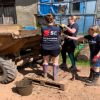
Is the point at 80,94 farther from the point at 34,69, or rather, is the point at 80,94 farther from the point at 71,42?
the point at 34,69

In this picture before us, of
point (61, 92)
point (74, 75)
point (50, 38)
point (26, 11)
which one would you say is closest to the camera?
point (61, 92)

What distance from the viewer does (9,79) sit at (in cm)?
659

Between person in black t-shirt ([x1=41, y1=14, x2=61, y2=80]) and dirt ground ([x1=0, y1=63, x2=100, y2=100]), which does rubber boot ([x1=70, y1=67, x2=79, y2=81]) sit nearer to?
dirt ground ([x1=0, y1=63, x2=100, y2=100])

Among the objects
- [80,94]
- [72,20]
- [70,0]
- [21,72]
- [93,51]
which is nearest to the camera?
[80,94]

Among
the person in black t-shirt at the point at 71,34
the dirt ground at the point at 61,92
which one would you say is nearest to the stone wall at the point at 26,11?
the person in black t-shirt at the point at 71,34

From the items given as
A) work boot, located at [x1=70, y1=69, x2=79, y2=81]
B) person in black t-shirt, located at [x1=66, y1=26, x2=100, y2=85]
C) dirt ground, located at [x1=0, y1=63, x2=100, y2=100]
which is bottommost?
dirt ground, located at [x1=0, y1=63, x2=100, y2=100]

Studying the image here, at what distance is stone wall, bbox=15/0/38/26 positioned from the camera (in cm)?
1488

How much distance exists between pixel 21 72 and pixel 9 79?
3.33 feet

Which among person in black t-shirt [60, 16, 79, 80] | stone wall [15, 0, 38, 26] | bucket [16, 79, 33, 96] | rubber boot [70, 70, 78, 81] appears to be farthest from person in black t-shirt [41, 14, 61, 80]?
stone wall [15, 0, 38, 26]

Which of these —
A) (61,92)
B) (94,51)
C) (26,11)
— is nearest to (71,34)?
(94,51)

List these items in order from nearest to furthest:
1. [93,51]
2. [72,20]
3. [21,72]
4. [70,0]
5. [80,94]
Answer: [80,94] → [93,51] → [72,20] → [21,72] → [70,0]

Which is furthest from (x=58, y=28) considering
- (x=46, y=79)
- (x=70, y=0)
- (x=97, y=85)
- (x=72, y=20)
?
(x=70, y=0)

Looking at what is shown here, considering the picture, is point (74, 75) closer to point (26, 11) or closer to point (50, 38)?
point (50, 38)

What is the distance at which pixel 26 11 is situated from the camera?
15.3 m
